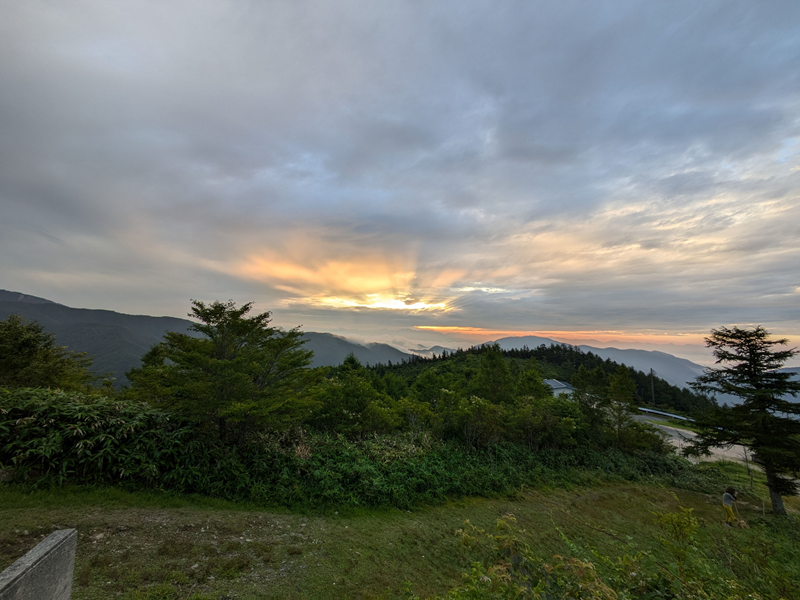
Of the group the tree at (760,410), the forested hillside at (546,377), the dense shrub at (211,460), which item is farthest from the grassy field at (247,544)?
the forested hillside at (546,377)

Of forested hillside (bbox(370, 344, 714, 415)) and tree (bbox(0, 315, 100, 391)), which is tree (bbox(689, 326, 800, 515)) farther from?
tree (bbox(0, 315, 100, 391))

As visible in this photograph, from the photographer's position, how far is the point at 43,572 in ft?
6.73

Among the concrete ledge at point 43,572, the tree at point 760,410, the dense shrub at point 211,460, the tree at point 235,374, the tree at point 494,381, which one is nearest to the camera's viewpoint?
the concrete ledge at point 43,572

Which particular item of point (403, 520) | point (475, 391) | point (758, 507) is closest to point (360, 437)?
point (403, 520)

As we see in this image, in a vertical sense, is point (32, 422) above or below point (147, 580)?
above

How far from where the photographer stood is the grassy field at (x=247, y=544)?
4.14 metres

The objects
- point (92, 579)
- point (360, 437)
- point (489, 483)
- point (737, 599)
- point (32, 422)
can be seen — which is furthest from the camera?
point (360, 437)

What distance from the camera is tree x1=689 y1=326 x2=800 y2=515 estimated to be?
10.6m

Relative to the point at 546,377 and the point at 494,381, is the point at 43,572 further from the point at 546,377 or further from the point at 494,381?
the point at 546,377

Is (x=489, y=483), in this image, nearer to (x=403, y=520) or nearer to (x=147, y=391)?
(x=403, y=520)

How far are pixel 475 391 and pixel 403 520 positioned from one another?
37.8ft

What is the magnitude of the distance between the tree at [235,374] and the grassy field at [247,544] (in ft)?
5.91

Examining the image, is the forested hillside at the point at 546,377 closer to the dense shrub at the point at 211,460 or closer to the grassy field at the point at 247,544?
the dense shrub at the point at 211,460

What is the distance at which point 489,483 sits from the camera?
9.98 meters
